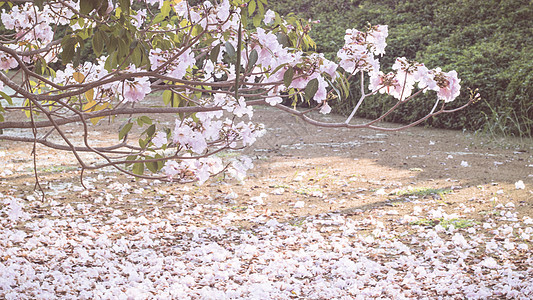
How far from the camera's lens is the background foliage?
6.22 m

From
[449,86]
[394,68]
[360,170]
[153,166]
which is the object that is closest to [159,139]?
[153,166]

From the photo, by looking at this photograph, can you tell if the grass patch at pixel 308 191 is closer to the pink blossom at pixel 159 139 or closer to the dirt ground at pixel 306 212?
the dirt ground at pixel 306 212

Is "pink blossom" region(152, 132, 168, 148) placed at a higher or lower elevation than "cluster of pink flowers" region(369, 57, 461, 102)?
lower

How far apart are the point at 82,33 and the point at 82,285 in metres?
1.19

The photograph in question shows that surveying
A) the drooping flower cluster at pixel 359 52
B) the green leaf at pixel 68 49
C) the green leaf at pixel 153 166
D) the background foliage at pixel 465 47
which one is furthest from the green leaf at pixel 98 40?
the background foliage at pixel 465 47

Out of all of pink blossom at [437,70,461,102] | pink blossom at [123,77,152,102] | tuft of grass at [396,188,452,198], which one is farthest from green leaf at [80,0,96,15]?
tuft of grass at [396,188,452,198]

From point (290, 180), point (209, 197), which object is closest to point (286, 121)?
point (290, 180)

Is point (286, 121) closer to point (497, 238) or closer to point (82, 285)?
point (497, 238)

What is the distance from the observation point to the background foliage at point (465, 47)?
622 centimetres

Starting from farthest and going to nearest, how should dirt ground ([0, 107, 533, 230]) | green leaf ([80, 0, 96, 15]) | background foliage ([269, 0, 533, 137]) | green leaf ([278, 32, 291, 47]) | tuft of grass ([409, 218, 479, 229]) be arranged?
background foliage ([269, 0, 533, 137]) < dirt ground ([0, 107, 533, 230]) < tuft of grass ([409, 218, 479, 229]) < green leaf ([278, 32, 291, 47]) < green leaf ([80, 0, 96, 15])

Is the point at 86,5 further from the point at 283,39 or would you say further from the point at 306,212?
the point at 306,212

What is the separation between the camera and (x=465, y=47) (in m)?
7.81

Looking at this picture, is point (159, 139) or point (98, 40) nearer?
point (98, 40)

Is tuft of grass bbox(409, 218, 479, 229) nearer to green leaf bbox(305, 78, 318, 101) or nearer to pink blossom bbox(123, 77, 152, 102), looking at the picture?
green leaf bbox(305, 78, 318, 101)
